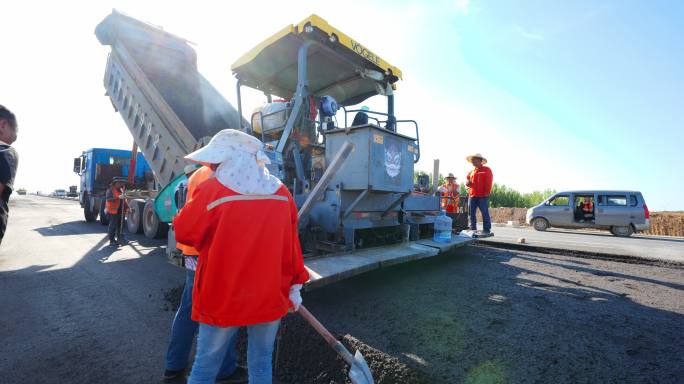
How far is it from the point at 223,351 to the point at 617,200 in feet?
44.8

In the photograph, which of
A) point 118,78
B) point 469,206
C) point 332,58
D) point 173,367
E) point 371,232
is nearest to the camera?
point 173,367

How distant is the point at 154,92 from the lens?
22.5 ft

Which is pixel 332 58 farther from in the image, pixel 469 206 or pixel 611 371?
pixel 611 371

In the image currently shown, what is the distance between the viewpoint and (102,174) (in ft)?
34.7

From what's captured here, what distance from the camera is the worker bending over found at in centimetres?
146

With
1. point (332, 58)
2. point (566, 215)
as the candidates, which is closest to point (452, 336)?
point (332, 58)

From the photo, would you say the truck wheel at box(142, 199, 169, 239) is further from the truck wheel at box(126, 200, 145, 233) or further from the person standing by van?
the person standing by van

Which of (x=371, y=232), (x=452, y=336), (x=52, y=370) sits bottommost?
(x=52, y=370)

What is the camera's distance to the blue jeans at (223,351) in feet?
5.03

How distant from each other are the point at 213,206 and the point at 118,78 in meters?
8.03

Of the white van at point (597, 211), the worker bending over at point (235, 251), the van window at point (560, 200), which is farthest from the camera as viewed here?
the van window at point (560, 200)

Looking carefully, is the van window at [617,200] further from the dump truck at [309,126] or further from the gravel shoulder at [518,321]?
the dump truck at [309,126]

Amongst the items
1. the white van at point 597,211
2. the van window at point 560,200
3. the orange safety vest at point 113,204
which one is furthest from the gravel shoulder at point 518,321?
the van window at point 560,200

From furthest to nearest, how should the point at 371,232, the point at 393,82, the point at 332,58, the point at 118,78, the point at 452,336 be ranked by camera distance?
1. the point at 118,78
2. the point at 393,82
3. the point at 332,58
4. the point at 371,232
5. the point at 452,336
